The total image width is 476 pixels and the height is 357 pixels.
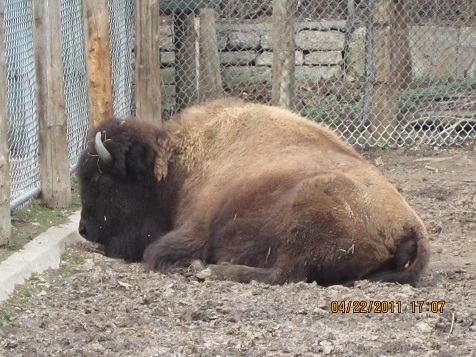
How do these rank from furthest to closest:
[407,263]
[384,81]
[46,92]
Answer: [384,81]
[46,92]
[407,263]

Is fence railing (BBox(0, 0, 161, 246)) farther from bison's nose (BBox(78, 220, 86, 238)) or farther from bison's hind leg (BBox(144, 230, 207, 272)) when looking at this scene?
bison's hind leg (BBox(144, 230, 207, 272))

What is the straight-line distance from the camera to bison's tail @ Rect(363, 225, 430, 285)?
506 centimetres

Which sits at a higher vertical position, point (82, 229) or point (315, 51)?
point (315, 51)

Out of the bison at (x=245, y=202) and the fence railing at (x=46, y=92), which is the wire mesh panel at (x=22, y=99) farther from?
the bison at (x=245, y=202)

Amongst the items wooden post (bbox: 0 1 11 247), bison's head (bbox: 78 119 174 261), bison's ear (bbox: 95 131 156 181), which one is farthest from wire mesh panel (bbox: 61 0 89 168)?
wooden post (bbox: 0 1 11 247)

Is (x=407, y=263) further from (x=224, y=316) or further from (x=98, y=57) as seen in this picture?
(x=98, y=57)

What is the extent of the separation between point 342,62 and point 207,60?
1.86 meters

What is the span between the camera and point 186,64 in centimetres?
1088

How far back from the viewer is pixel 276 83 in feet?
32.8

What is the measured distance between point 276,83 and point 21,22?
13.1ft

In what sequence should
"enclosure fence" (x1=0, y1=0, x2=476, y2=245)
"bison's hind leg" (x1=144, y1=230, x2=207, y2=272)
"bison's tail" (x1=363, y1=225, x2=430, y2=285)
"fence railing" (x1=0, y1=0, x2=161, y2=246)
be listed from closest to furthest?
"bison's tail" (x1=363, y1=225, x2=430, y2=285), "bison's hind leg" (x1=144, y1=230, x2=207, y2=272), "fence railing" (x1=0, y1=0, x2=161, y2=246), "enclosure fence" (x1=0, y1=0, x2=476, y2=245)

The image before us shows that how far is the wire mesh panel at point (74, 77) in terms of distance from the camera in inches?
311

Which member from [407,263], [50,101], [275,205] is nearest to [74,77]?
[50,101]
